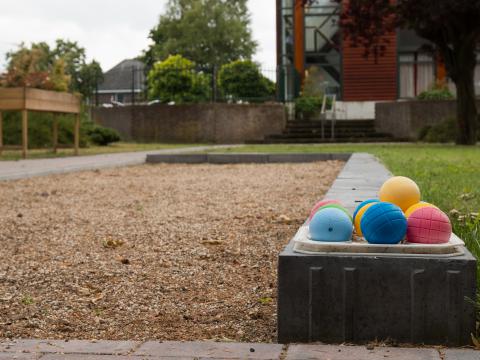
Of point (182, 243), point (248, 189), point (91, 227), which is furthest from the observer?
point (248, 189)

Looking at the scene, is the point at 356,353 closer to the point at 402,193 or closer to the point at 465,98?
the point at 402,193

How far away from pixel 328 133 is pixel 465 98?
6881 mm

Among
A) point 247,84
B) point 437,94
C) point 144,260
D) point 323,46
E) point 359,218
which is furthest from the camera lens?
point 323,46

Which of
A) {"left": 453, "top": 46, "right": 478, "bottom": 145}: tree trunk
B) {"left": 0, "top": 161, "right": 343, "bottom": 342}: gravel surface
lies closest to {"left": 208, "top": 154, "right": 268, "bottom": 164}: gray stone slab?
{"left": 0, "top": 161, "right": 343, "bottom": 342}: gravel surface

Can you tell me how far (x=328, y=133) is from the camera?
2470 cm

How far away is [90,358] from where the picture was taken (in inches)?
87.1

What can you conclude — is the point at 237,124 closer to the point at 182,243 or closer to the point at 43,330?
the point at 182,243

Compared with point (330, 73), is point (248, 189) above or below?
below

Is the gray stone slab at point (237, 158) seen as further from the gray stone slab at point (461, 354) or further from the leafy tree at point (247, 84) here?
the leafy tree at point (247, 84)

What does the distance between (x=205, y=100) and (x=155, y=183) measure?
737 inches

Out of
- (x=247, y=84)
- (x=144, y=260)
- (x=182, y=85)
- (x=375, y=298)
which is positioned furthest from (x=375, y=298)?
(x=182, y=85)

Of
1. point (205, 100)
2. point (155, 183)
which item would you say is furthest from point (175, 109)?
point (155, 183)

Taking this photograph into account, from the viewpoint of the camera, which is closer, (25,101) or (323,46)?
(25,101)

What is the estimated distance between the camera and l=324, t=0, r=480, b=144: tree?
17.9 meters
